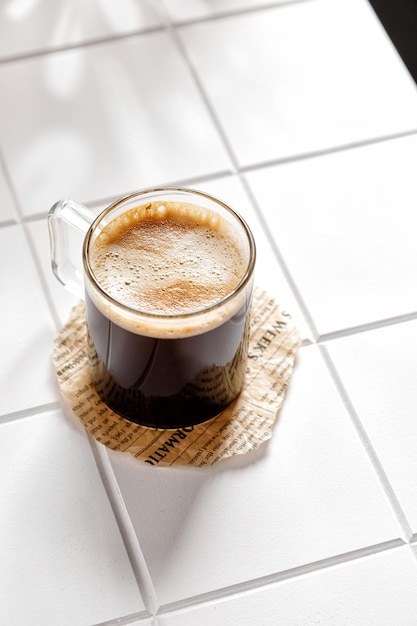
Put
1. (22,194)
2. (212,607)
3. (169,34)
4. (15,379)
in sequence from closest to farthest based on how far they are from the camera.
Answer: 1. (212,607)
2. (15,379)
3. (22,194)
4. (169,34)

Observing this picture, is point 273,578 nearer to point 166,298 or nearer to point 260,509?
point 260,509

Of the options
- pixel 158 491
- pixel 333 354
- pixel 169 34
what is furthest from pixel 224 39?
pixel 158 491

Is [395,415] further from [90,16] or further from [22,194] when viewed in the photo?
[90,16]

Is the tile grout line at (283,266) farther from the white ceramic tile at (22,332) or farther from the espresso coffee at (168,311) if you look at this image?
the white ceramic tile at (22,332)

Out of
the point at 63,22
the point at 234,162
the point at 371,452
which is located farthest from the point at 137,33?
the point at 371,452

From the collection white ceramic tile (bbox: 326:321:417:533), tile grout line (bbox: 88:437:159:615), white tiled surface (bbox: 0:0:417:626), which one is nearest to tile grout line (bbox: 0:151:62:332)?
white tiled surface (bbox: 0:0:417:626)

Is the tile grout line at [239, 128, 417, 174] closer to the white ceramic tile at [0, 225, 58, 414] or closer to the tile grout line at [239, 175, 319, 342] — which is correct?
the tile grout line at [239, 175, 319, 342]
